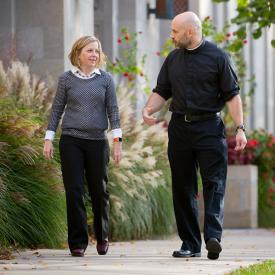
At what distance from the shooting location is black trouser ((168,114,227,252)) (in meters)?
9.12

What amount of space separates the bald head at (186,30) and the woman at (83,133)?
2.44 feet

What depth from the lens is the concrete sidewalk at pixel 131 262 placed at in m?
8.05

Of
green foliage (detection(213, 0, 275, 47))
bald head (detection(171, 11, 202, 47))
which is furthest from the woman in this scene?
green foliage (detection(213, 0, 275, 47))

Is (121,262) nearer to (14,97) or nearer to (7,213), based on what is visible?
(7,213)

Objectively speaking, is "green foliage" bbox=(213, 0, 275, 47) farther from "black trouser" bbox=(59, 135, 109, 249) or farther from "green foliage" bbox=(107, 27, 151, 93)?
"black trouser" bbox=(59, 135, 109, 249)

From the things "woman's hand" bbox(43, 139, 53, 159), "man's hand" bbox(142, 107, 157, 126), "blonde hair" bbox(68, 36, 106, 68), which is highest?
"blonde hair" bbox(68, 36, 106, 68)

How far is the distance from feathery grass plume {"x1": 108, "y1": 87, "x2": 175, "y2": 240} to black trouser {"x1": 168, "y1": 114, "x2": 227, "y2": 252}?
2.76 meters

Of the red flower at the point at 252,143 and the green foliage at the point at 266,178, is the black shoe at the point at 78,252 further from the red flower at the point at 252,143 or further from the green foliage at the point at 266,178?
the red flower at the point at 252,143

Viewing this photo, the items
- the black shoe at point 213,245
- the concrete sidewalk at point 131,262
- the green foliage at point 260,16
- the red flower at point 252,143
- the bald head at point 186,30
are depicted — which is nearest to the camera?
the concrete sidewalk at point 131,262

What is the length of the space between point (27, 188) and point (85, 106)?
1.38m

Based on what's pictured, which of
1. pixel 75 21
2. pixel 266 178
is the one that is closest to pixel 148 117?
pixel 75 21

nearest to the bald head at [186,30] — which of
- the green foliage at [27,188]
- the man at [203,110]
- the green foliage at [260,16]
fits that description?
the man at [203,110]

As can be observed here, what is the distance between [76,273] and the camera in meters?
7.86

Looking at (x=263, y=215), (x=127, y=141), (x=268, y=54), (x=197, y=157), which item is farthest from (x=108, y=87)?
(x=268, y=54)
